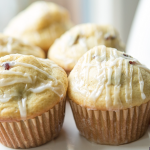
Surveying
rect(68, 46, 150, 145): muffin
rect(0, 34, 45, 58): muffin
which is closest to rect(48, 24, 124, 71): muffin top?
rect(0, 34, 45, 58): muffin

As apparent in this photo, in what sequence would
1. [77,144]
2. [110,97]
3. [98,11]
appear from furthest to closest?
[98,11], [77,144], [110,97]

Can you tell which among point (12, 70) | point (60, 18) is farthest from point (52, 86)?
point (60, 18)

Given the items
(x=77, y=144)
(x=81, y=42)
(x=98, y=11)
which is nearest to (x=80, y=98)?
(x=77, y=144)

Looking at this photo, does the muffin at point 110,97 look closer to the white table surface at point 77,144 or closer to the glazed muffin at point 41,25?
the white table surface at point 77,144

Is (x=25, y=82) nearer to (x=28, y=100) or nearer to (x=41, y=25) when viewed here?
(x=28, y=100)

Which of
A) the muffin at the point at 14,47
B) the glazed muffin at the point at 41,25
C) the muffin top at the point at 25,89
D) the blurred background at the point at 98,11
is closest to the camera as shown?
the muffin top at the point at 25,89

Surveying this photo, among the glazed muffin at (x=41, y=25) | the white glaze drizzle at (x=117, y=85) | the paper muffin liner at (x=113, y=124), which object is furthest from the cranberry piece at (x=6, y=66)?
the glazed muffin at (x=41, y=25)
